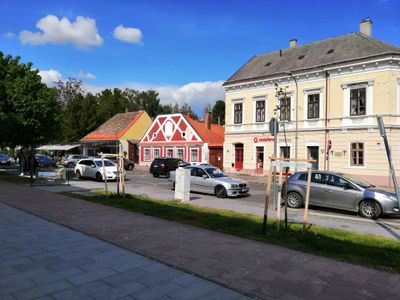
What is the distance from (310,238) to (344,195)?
238 inches

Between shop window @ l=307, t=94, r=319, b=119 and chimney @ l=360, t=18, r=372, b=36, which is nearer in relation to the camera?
shop window @ l=307, t=94, r=319, b=119

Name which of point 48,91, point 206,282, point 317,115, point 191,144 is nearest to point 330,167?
point 317,115

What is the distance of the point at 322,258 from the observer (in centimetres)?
669

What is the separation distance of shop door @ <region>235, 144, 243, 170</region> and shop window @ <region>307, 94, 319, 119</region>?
25.0 feet

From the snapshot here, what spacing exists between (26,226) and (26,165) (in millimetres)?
21110

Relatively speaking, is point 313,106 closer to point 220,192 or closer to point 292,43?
point 292,43

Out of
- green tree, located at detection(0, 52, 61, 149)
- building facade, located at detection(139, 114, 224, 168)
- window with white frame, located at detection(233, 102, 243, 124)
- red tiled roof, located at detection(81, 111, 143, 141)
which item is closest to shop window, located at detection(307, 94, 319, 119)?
window with white frame, located at detection(233, 102, 243, 124)

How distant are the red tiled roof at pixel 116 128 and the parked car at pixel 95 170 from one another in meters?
25.3

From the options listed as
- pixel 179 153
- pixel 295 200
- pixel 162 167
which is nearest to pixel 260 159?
pixel 162 167

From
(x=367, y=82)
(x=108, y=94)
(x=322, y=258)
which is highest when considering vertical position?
(x=108, y=94)

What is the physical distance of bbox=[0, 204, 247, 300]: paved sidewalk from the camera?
4812mm

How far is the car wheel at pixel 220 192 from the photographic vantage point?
1784 cm

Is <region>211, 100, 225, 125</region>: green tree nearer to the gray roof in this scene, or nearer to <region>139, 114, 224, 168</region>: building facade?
<region>139, 114, 224, 168</region>: building facade

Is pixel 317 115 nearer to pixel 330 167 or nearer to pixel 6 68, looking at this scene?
pixel 330 167
